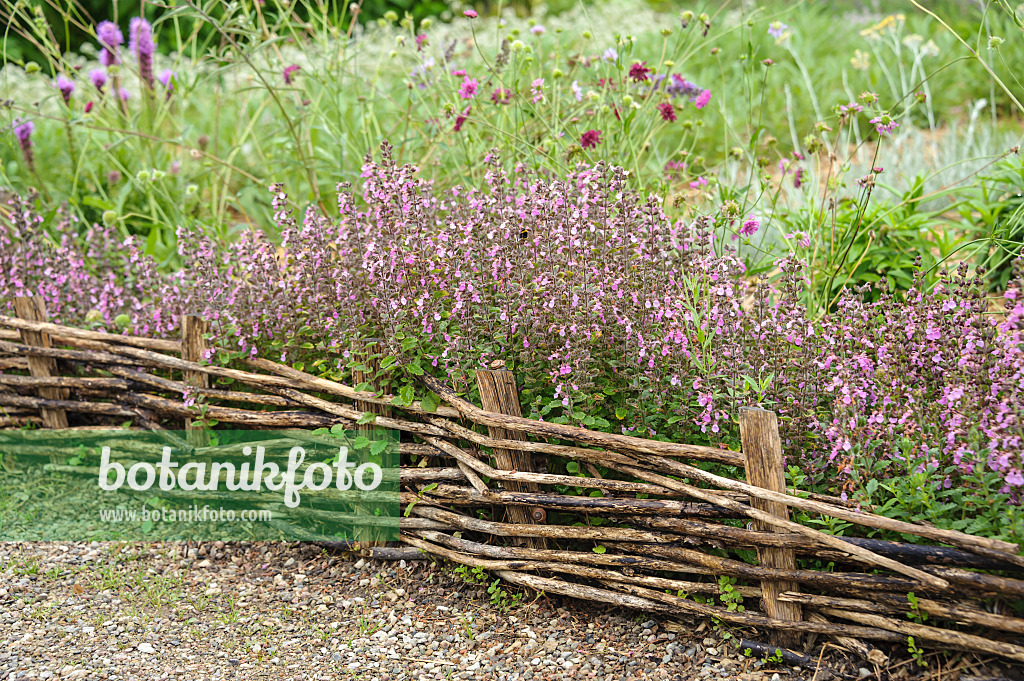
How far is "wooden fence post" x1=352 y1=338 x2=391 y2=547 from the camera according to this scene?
2.54 metres

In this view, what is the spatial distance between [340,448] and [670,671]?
1.24m

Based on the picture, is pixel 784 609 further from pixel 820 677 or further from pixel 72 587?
pixel 72 587

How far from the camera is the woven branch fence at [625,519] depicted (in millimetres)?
1825

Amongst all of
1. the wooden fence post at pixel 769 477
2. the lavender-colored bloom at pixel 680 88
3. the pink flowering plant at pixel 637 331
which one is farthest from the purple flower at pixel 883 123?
the lavender-colored bloom at pixel 680 88

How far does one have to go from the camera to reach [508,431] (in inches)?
91.6

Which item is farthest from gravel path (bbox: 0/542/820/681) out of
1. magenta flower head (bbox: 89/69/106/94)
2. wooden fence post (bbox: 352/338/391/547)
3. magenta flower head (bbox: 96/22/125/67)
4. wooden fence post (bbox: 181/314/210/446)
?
magenta flower head (bbox: 96/22/125/67)

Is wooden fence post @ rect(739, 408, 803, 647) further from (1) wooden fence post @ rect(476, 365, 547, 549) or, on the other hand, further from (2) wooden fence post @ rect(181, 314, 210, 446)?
(2) wooden fence post @ rect(181, 314, 210, 446)

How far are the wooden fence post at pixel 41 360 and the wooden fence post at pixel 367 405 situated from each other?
143 centimetres

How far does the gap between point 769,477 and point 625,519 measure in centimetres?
43

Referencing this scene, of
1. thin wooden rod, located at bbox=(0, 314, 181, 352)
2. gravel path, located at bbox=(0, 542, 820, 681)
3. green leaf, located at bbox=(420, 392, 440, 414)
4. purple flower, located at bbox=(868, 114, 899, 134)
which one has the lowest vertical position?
gravel path, located at bbox=(0, 542, 820, 681)

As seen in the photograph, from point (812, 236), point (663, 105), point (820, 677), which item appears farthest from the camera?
point (812, 236)

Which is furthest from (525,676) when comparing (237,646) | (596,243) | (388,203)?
(388,203)

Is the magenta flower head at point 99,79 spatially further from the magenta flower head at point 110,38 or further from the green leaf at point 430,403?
the green leaf at point 430,403

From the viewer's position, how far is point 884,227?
3.09 meters
